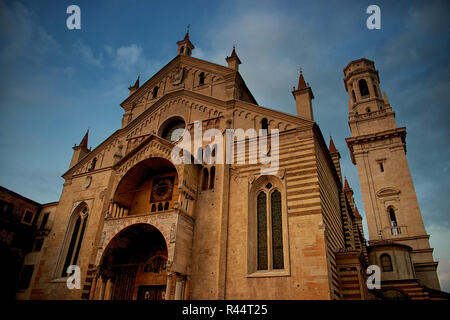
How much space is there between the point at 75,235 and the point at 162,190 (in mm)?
7135

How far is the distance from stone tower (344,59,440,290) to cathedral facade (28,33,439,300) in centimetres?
1425

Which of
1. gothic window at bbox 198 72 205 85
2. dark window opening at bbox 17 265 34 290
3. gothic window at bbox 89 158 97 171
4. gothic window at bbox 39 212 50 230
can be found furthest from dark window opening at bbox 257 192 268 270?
gothic window at bbox 39 212 50 230

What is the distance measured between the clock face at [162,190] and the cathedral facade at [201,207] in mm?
68

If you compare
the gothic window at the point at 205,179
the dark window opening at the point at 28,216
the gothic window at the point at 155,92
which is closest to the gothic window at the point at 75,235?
the dark window opening at the point at 28,216

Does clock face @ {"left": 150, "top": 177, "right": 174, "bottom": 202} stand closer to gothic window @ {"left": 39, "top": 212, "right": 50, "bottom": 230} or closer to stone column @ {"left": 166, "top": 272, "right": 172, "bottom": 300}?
stone column @ {"left": 166, "top": 272, "right": 172, "bottom": 300}

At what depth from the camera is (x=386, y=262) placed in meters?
29.2

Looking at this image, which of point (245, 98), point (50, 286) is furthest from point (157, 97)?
point (50, 286)

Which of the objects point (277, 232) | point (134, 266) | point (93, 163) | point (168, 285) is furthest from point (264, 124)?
point (93, 163)

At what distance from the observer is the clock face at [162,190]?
19197 mm

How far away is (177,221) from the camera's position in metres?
15.5

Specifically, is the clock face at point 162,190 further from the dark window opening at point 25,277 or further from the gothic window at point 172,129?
the dark window opening at point 25,277

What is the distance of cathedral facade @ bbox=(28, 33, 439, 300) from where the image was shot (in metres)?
14.8

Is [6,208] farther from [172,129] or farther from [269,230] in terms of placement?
[269,230]
